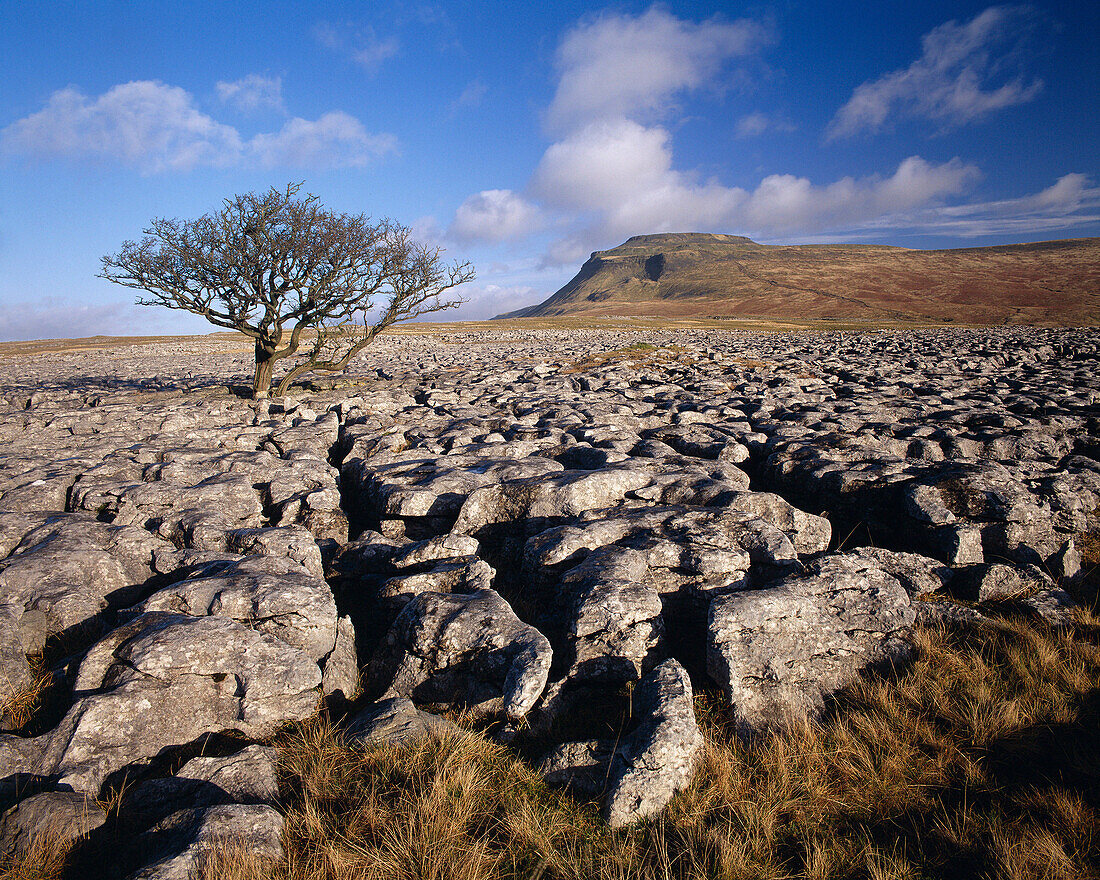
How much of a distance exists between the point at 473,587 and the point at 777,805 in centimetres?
313

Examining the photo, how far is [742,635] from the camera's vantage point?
4.52 m

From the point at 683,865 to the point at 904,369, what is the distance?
77.3 ft

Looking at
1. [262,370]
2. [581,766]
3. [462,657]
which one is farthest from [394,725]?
[262,370]

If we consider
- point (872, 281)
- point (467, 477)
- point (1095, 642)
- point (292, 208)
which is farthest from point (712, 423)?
point (872, 281)

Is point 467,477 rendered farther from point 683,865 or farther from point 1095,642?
point 1095,642

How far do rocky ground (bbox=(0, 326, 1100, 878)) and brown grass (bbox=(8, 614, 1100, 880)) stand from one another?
7.8 inches

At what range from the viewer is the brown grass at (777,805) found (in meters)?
3.03

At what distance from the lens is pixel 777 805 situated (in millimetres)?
3420

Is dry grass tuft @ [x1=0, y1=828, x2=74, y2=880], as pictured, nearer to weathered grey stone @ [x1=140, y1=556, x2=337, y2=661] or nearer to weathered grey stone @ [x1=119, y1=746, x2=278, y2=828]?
weathered grey stone @ [x1=119, y1=746, x2=278, y2=828]

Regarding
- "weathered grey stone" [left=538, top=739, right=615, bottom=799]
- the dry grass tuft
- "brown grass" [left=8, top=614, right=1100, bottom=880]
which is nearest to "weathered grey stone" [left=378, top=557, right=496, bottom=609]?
"brown grass" [left=8, top=614, right=1100, bottom=880]

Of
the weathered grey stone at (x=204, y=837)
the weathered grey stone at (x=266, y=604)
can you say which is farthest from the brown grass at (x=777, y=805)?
the weathered grey stone at (x=266, y=604)

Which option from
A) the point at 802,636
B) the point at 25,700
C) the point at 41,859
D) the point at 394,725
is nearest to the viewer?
the point at 41,859

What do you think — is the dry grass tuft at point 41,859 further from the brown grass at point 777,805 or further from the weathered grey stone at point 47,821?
the brown grass at point 777,805

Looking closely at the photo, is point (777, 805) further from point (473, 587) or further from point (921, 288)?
point (921, 288)
